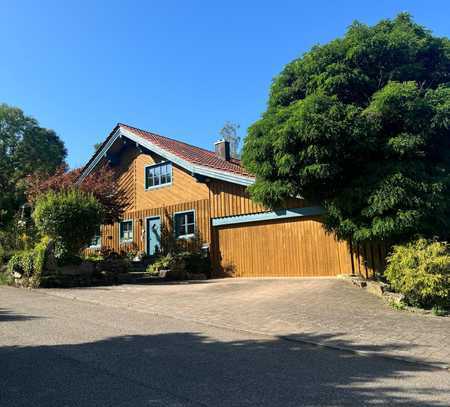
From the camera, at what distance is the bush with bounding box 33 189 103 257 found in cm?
1357

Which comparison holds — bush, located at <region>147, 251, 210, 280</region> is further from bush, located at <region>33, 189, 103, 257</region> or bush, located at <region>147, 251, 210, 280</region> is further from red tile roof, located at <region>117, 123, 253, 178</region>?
red tile roof, located at <region>117, 123, 253, 178</region>

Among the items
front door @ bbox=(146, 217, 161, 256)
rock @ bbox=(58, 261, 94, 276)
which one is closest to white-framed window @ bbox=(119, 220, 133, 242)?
front door @ bbox=(146, 217, 161, 256)

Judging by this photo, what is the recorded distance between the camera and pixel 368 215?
11047 mm

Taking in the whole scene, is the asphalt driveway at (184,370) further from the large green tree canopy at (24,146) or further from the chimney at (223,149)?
A: the large green tree canopy at (24,146)

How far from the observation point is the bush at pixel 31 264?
42.6 ft

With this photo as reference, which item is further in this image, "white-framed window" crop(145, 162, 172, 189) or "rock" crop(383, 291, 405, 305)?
"white-framed window" crop(145, 162, 172, 189)

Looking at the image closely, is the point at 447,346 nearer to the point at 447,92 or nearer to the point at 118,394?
the point at 118,394

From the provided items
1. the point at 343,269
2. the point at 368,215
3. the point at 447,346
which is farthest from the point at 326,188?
the point at 447,346

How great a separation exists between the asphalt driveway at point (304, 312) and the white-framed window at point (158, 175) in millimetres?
7424

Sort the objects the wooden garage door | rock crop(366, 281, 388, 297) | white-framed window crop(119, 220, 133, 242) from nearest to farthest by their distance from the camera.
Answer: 1. rock crop(366, 281, 388, 297)
2. the wooden garage door
3. white-framed window crop(119, 220, 133, 242)

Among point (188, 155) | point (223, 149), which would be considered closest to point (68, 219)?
point (188, 155)

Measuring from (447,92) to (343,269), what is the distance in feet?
20.5

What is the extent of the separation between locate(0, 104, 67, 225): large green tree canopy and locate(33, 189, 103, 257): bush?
2235cm

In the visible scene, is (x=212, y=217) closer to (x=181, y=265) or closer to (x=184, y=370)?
(x=181, y=265)
